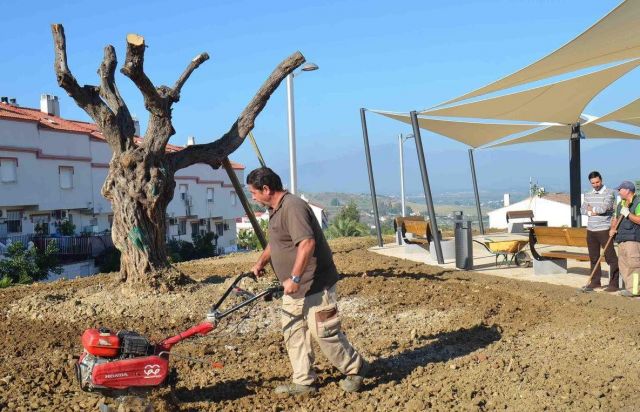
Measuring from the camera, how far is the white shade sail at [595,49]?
8.09 meters

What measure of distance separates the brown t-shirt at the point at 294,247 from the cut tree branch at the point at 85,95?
4.43 metres

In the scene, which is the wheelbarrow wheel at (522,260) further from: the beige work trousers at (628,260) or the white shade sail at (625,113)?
the white shade sail at (625,113)

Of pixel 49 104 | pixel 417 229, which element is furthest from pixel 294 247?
pixel 49 104

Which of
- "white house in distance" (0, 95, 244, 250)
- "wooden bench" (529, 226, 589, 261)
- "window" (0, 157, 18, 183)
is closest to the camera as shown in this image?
"wooden bench" (529, 226, 589, 261)

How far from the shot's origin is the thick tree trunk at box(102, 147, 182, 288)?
7812 millimetres

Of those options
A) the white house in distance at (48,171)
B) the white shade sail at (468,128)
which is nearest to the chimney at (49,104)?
the white house in distance at (48,171)

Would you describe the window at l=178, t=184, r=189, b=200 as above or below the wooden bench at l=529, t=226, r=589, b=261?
above

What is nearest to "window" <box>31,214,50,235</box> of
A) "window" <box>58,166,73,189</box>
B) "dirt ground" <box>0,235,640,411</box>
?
"window" <box>58,166,73,189</box>

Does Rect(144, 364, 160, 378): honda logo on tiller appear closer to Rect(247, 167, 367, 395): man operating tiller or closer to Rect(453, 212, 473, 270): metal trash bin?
Rect(247, 167, 367, 395): man operating tiller

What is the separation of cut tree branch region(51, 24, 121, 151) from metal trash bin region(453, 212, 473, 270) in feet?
20.0

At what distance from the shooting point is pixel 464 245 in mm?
11203

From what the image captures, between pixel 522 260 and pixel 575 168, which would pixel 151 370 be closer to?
pixel 522 260

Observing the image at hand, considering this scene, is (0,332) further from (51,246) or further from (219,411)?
(51,246)

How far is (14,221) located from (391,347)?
92.8 feet
